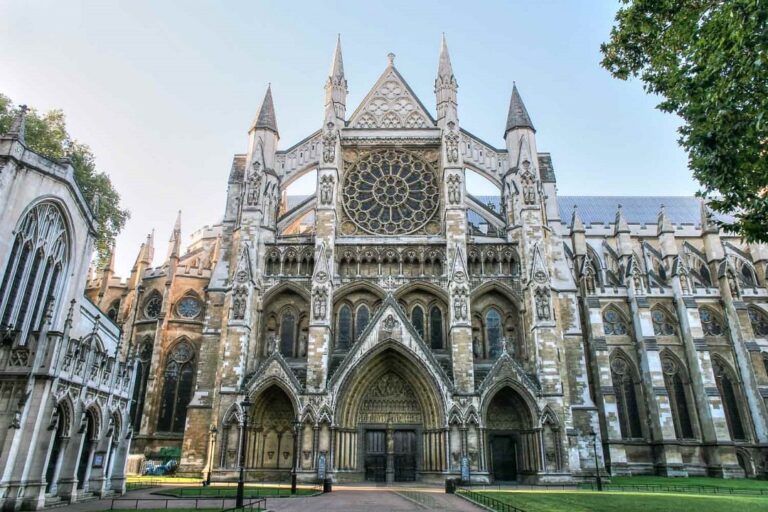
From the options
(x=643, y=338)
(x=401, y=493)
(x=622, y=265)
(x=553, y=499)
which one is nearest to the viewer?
(x=553, y=499)

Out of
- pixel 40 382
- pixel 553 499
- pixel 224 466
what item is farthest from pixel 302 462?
pixel 40 382

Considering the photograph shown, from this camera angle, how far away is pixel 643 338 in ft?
119

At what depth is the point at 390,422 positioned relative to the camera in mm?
26703

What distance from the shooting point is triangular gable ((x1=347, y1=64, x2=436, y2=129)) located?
33562 millimetres

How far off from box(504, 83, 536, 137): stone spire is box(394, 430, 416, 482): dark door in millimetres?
19166

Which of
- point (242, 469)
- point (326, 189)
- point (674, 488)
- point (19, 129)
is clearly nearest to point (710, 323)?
point (674, 488)

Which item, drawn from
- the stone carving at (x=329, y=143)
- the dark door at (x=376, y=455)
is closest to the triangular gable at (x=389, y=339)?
the dark door at (x=376, y=455)

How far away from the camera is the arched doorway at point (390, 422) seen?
84.1ft

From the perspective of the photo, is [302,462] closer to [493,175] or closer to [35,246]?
[35,246]

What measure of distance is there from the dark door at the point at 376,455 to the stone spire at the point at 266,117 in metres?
19.0

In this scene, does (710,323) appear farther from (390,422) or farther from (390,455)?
(390,455)

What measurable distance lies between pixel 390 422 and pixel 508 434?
6050mm

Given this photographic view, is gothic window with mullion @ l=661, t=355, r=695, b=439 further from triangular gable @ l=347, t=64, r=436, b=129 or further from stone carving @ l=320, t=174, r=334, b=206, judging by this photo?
stone carving @ l=320, t=174, r=334, b=206

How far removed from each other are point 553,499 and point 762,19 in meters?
14.7
